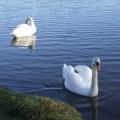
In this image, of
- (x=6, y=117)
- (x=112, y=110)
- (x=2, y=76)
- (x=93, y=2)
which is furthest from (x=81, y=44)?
(x=93, y=2)

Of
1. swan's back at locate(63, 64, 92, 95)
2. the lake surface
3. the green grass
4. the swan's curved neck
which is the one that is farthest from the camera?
swan's back at locate(63, 64, 92, 95)

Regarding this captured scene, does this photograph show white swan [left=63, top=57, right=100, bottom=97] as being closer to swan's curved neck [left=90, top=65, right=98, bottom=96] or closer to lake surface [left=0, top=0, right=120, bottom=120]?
swan's curved neck [left=90, top=65, right=98, bottom=96]

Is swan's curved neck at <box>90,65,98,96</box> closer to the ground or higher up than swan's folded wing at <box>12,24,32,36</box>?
closer to the ground

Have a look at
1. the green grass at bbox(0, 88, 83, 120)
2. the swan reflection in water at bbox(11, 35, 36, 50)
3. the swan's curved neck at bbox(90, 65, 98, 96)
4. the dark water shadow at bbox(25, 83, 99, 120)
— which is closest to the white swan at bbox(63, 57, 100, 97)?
the swan's curved neck at bbox(90, 65, 98, 96)

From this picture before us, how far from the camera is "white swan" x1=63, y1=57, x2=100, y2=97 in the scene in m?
12.9

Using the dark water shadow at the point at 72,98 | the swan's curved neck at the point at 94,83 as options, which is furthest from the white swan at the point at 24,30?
the swan's curved neck at the point at 94,83

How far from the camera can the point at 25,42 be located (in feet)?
73.8

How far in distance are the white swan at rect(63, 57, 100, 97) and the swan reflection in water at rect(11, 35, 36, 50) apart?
19.7 ft

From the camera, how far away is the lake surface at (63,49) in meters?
13.1

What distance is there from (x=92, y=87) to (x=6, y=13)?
1668 centimetres

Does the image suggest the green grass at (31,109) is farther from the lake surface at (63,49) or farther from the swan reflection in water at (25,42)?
the swan reflection in water at (25,42)

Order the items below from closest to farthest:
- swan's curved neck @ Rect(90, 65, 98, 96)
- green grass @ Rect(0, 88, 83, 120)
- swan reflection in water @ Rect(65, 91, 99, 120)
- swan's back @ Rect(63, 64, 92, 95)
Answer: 1. green grass @ Rect(0, 88, 83, 120)
2. swan reflection in water @ Rect(65, 91, 99, 120)
3. swan's curved neck @ Rect(90, 65, 98, 96)
4. swan's back @ Rect(63, 64, 92, 95)

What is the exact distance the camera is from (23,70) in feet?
52.0

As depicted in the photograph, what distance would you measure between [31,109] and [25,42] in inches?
518
